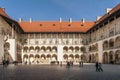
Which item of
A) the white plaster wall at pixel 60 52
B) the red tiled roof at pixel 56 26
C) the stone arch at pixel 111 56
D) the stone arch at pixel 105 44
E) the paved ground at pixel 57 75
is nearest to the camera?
the paved ground at pixel 57 75

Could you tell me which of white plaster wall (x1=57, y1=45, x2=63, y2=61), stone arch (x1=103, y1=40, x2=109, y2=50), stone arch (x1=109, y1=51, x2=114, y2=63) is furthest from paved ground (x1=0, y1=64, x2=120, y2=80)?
white plaster wall (x1=57, y1=45, x2=63, y2=61)

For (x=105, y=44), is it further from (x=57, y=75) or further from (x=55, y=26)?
(x=57, y=75)

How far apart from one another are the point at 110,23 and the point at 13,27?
2230cm

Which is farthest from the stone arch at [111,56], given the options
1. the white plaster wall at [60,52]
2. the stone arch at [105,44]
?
the white plaster wall at [60,52]

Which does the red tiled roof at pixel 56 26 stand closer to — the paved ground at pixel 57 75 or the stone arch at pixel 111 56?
the stone arch at pixel 111 56

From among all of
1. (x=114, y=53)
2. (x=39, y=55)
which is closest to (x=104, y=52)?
(x=114, y=53)

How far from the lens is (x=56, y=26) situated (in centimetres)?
7156

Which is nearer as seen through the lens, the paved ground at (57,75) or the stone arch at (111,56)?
the paved ground at (57,75)

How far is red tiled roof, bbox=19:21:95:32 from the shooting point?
68.8 m

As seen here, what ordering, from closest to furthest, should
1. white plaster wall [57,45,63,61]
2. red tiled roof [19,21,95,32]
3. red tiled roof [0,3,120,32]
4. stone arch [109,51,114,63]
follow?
stone arch [109,51,114,63], white plaster wall [57,45,63,61], red tiled roof [19,21,95,32], red tiled roof [0,3,120,32]

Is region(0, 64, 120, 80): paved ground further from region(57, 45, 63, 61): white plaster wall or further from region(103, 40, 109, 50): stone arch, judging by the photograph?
region(57, 45, 63, 61): white plaster wall

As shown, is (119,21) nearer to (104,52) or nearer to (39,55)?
(104,52)

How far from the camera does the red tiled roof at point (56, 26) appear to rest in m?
68.8

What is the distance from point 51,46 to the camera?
225ft
